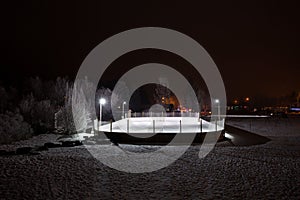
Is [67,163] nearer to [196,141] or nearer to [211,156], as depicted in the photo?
[211,156]

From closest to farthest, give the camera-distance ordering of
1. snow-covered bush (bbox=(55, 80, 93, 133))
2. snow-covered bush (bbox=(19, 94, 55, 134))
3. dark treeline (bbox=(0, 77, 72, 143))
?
dark treeline (bbox=(0, 77, 72, 143)) < snow-covered bush (bbox=(55, 80, 93, 133)) < snow-covered bush (bbox=(19, 94, 55, 134))

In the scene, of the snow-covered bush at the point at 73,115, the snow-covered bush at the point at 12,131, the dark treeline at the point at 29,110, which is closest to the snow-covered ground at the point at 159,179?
the snow-covered bush at the point at 12,131

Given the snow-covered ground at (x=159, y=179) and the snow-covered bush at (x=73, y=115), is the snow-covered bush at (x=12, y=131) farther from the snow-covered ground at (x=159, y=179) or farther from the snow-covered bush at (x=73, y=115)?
the snow-covered ground at (x=159, y=179)

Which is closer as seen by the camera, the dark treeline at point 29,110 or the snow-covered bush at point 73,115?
the dark treeline at point 29,110

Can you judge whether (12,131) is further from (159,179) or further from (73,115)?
(159,179)

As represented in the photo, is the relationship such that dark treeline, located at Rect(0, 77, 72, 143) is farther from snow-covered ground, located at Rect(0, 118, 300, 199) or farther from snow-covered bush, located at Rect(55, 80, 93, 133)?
snow-covered ground, located at Rect(0, 118, 300, 199)

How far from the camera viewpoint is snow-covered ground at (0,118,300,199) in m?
6.64

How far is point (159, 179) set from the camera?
316 inches

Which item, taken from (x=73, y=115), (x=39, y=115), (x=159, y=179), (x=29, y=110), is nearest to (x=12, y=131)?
(x=73, y=115)

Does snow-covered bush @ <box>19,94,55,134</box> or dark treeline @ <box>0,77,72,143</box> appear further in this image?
snow-covered bush @ <box>19,94,55,134</box>

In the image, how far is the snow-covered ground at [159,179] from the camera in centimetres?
664

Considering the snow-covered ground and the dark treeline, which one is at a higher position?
the dark treeline

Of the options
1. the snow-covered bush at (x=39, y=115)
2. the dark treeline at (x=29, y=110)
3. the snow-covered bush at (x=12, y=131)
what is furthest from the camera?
the snow-covered bush at (x=39, y=115)

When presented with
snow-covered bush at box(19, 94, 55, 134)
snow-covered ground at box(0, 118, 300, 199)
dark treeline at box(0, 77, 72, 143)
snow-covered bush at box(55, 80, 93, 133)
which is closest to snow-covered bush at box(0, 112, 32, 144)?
dark treeline at box(0, 77, 72, 143)
